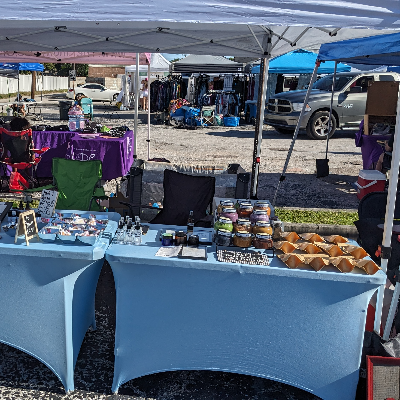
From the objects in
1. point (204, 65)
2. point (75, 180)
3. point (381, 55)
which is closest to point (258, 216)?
point (75, 180)

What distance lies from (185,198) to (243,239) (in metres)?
2.21

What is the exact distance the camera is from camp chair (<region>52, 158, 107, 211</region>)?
611 centimetres

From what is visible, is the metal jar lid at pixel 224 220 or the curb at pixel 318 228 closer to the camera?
the metal jar lid at pixel 224 220

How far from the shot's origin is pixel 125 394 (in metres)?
3.19

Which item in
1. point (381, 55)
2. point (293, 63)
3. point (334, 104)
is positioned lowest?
point (334, 104)

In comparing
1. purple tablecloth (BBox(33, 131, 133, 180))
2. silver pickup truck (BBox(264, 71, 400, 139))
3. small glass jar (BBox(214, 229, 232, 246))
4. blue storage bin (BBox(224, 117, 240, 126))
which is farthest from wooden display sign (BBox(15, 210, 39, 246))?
blue storage bin (BBox(224, 117, 240, 126))

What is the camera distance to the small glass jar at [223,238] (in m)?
3.31

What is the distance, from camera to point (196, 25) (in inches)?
217

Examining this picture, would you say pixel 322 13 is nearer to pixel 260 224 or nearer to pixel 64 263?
pixel 260 224

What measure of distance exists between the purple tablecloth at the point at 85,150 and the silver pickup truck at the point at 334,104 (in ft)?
26.2

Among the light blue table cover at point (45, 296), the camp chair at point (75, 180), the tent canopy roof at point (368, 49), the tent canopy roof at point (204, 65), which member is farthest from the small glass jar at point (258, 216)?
the tent canopy roof at point (204, 65)

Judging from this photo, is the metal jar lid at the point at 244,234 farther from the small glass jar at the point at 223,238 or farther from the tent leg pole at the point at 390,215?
the tent leg pole at the point at 390,215

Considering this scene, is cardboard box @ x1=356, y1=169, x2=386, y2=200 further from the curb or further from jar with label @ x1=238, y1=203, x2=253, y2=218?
jar with label @ x1=238, y1=203, x2=253, y2=218

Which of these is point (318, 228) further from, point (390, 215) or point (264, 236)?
point (264, 236)
